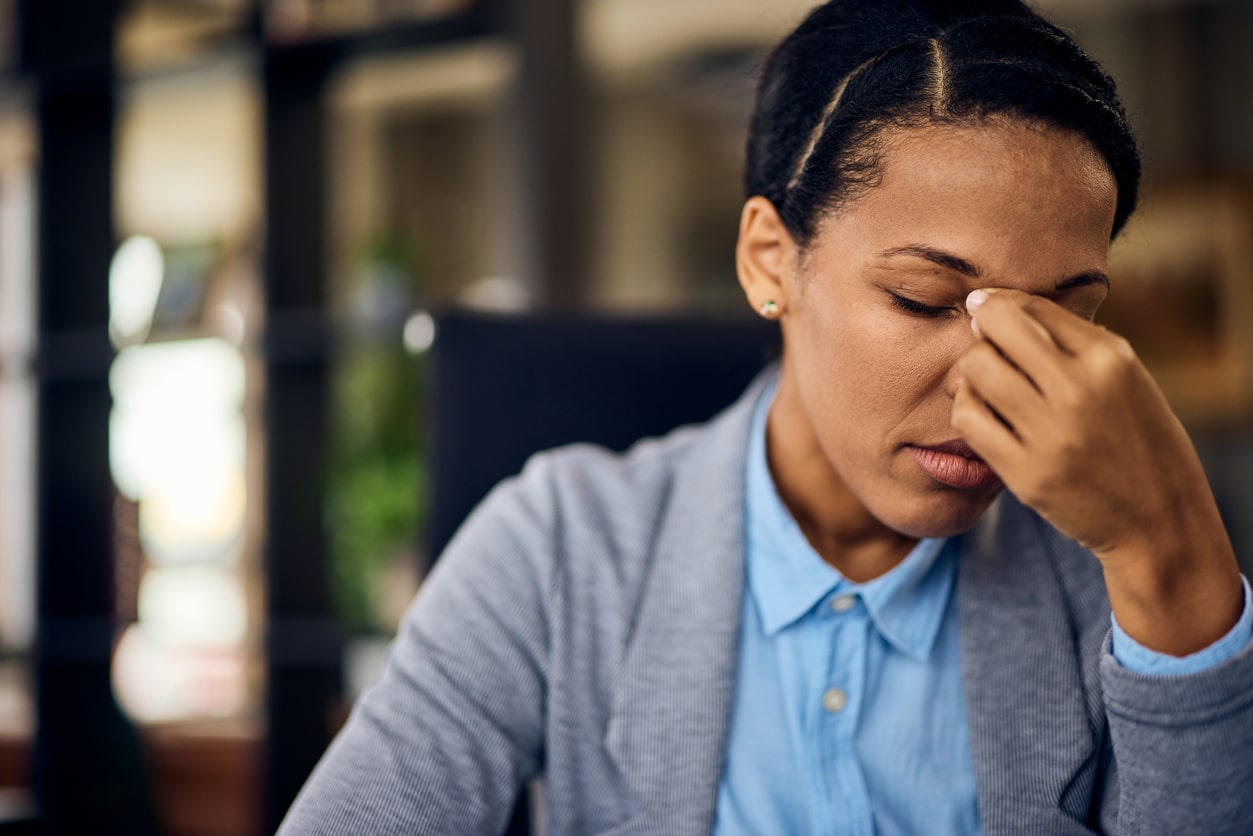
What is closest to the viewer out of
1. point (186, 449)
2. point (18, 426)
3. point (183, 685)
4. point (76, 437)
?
point (76, 437)

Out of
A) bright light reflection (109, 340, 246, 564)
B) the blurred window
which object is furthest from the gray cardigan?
bright light reflection (109, 340, 246, 564)

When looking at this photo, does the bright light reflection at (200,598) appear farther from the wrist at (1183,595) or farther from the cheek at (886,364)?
the wrist at (1183,595)

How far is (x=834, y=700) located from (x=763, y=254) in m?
0.34

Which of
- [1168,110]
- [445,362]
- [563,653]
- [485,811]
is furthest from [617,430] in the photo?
[1168,110]

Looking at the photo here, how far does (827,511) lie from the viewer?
0.99 meters

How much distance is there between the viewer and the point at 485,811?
2.82 ft

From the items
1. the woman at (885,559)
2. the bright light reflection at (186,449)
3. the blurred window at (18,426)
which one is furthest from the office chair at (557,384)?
the bright light reflection at (186,449)

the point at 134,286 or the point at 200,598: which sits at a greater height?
the point at 134,286

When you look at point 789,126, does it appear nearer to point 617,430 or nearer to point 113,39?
point 617,430

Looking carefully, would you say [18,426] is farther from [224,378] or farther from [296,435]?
[224,378]

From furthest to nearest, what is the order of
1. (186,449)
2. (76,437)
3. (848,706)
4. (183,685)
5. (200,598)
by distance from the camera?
(200,598)
(186,449)
(183,685)
(76,437)
(848,706)

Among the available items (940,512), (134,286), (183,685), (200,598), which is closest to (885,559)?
(940,512)

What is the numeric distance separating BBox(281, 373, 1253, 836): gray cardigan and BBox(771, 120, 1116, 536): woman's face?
14 cm

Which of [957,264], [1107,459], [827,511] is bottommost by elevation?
[827,511]
